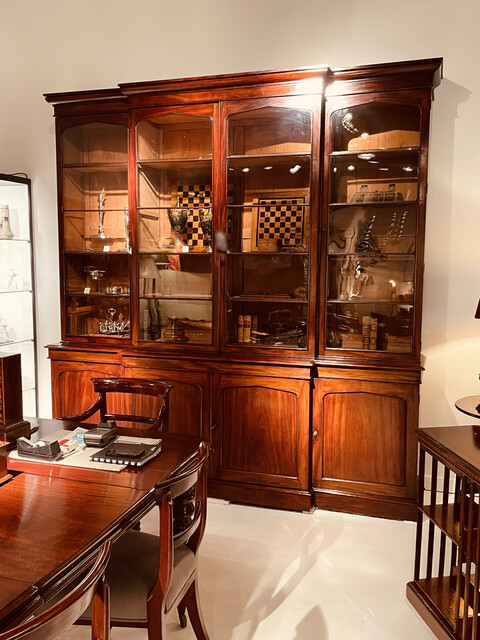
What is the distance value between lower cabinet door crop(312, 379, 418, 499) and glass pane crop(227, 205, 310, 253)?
2.81ft

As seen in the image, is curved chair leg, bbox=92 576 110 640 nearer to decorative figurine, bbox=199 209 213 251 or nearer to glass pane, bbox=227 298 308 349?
glass pane, bbox=227 298 308 349

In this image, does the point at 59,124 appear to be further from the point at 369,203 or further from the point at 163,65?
the point at 369,203

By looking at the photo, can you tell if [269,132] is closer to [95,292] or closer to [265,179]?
[265,179]

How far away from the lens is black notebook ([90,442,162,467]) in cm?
190

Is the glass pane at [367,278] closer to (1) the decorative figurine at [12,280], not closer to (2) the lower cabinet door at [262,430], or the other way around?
(2) the lower cabinet door at [262,430]

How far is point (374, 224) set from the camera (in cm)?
312

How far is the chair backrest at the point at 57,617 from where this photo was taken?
951 millimetres

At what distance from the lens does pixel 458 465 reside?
1.92m

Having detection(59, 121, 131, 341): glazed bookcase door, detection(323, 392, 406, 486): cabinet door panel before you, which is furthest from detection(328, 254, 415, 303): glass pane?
detection(59, 121, 131, 341): glazed bookcase door

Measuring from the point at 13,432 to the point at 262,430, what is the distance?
153 cm

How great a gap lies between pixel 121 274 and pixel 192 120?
1128 millimetres

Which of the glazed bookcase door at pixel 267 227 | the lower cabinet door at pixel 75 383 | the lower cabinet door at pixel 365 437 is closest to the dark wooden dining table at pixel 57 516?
the lower cabinet door at pixel 365 437

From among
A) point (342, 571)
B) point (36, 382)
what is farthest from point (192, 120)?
point (342, 571)

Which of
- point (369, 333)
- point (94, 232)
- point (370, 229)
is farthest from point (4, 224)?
point (369, 333)
